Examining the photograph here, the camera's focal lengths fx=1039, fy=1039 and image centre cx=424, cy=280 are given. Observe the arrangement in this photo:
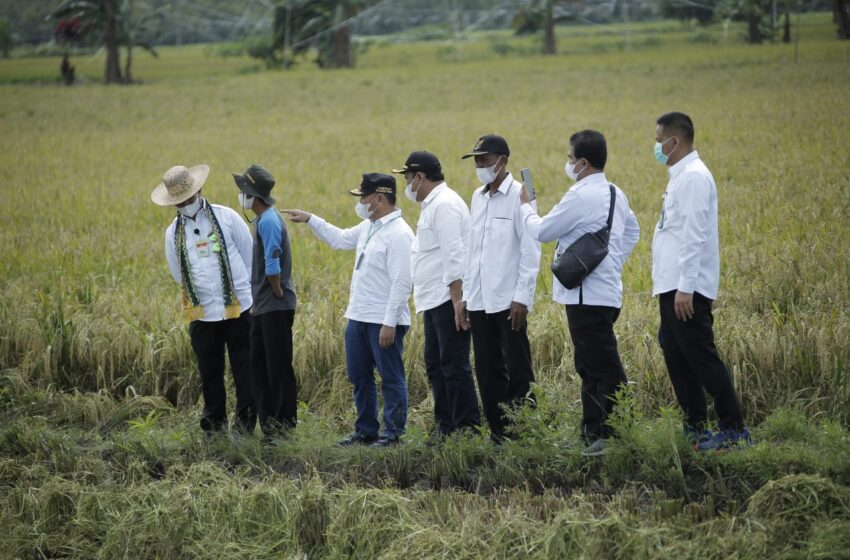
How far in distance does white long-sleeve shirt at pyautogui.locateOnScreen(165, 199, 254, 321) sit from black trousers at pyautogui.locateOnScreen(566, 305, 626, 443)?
2.33m

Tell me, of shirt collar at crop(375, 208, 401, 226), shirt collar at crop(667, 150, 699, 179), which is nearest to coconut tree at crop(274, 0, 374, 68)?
shirt collar at crop(375, 208, 401, 226)

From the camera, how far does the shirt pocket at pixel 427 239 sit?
6.55 metres

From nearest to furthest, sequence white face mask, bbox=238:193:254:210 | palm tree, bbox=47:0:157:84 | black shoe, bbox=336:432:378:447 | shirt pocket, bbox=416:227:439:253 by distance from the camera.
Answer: shirt pocket, bbox=416:227:439:253 → black shoe, bbox=336:432:378:447 → white face mask, bbox=238:193:254:210 → palm tree, bbox=47:0:157:84

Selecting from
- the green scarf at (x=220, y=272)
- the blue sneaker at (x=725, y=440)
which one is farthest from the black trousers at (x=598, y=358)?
the green scarf at (x=220, y=272)

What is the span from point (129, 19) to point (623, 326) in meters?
50.7

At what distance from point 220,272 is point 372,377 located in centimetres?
125

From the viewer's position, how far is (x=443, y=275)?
21.5ft

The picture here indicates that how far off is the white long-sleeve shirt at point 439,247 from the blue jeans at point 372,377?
0.40 meters

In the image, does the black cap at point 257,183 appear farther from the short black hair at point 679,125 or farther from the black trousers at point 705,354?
the black trousers at point 705,354

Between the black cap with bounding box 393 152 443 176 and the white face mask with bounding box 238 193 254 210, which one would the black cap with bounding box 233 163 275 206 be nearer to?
the white face mask with bounding box 238 193 254 210

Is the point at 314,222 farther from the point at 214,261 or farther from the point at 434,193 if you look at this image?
the point at 434,193

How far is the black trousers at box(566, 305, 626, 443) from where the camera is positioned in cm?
606

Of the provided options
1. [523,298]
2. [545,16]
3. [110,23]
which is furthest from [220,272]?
[545,16]

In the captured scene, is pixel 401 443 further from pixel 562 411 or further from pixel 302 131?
pixel 302 131
